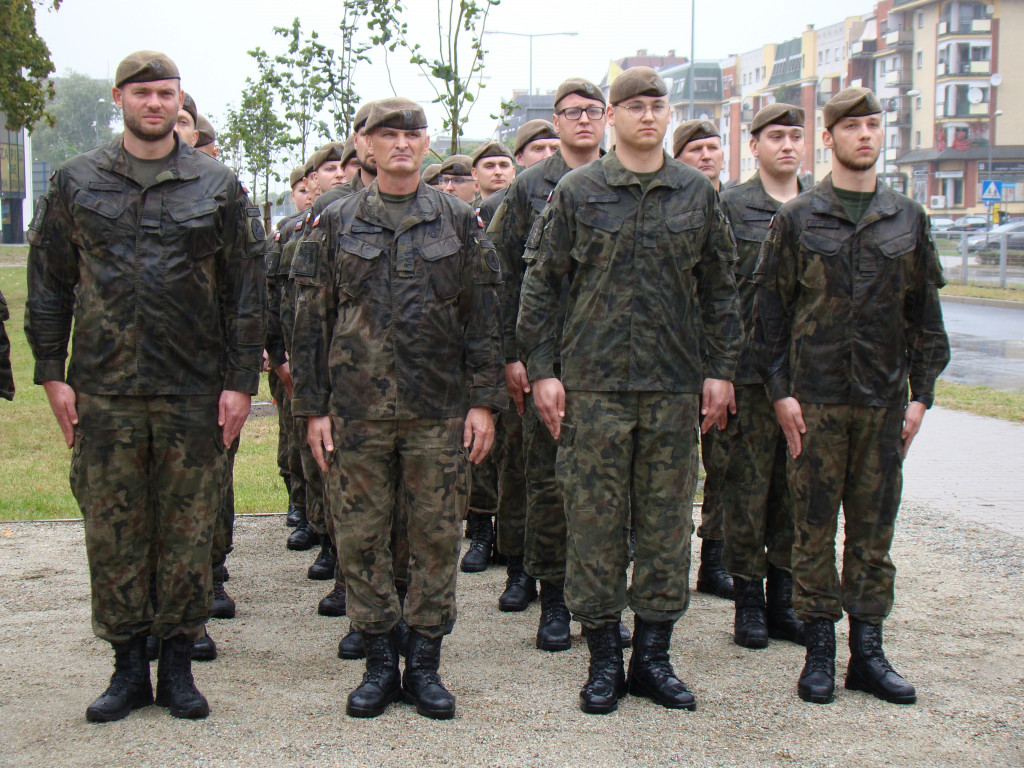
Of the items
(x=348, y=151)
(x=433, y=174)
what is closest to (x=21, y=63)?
(x=433, y=174)

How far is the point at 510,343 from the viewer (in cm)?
534

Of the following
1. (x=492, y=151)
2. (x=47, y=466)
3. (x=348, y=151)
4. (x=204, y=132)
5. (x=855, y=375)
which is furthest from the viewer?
(x=47, y=466)

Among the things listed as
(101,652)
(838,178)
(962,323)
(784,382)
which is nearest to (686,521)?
(784,382)

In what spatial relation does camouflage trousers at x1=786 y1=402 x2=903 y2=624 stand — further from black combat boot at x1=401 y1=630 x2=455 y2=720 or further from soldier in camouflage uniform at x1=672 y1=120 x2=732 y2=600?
black combat boot at x1=401 y1=630 x2=455 y2=720

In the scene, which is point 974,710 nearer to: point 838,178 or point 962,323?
point 838,178

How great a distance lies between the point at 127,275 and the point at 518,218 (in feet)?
7.05

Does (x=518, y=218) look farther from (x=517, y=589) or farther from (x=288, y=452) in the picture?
(x=288, y=452)

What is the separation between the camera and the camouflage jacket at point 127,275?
4.33 meters

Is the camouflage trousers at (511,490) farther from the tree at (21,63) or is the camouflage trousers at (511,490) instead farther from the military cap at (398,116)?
the tree at (21,63)

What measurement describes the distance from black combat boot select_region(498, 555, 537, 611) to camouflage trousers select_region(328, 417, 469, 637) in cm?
135

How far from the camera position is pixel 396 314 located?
450 cm

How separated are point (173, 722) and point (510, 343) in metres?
2.20

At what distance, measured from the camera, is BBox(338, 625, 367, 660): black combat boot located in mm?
5125

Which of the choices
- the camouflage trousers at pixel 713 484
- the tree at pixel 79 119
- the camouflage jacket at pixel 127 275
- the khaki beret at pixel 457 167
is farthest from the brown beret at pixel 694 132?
the tree at pixel 79 119
